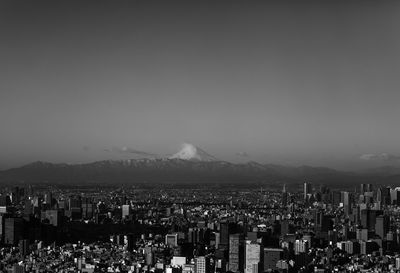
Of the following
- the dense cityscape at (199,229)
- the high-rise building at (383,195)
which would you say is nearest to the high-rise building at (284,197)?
the dense cityscape at (199,229)

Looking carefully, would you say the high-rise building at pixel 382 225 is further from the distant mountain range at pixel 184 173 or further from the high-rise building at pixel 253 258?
the high-rise building at pixel 253 258

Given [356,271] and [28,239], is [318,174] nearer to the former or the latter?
[356,271]

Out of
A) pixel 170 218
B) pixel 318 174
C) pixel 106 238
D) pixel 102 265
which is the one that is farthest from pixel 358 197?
pixel 102 265

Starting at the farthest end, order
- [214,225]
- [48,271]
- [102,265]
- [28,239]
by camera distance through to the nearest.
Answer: [214,225] → [28,239] → [102,265] → [48,271]

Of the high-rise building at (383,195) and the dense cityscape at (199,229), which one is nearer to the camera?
the dense cityscape at (199,229)

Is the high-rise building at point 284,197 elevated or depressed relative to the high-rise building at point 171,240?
elevated

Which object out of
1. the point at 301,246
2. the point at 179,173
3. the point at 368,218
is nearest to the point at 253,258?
the point at 301,246

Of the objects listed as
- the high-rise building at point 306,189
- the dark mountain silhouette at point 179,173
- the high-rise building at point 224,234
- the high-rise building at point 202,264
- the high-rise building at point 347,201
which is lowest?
the high-rise building at point 202,264

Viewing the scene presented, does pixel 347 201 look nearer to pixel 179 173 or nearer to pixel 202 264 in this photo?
pixel 179 173
